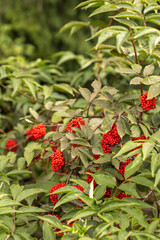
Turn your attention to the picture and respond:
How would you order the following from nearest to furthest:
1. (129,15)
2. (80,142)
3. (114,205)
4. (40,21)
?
(114,205), (129,15), (80,142), (40,21)

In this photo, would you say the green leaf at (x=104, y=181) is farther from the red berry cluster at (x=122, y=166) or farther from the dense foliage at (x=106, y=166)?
the red berry cluster at (x=122, y=166)

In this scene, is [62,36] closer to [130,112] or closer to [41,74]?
[41,74]

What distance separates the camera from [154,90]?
876 millimetres

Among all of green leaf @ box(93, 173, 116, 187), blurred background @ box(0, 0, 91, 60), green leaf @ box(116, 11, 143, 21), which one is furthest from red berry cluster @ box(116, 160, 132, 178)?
blurred background @ box(0, 0, 91, 60)

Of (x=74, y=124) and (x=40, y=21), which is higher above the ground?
(x=74, y=124)

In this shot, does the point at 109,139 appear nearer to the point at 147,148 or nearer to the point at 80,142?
the point at 80,142

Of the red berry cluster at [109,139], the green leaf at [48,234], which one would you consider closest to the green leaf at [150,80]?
the red berry cluster at [109,139]

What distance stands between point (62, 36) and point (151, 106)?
136 inches

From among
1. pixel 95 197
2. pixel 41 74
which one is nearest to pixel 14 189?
pixel 95 197

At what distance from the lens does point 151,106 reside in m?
0.92

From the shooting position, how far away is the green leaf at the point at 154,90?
34.0 inches

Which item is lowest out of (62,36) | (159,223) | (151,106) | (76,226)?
(62,36)

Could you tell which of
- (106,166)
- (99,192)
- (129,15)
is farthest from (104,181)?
(129,15)

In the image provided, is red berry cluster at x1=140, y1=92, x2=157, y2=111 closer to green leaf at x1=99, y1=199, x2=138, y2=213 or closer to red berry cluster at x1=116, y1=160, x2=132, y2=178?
red berry cluster at x1=116, y1=160, x2=132, y2=178
